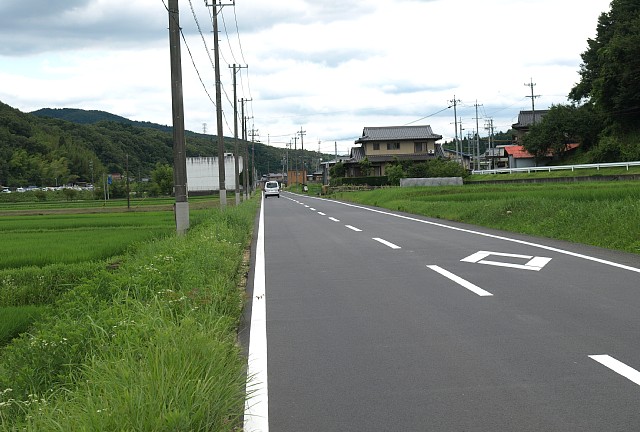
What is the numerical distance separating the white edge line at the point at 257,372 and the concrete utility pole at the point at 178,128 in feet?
22.6

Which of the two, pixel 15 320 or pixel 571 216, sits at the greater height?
pixel 571 216

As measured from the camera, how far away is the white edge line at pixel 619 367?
4.29m

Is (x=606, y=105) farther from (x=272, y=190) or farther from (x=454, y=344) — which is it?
(x=454, y=344)

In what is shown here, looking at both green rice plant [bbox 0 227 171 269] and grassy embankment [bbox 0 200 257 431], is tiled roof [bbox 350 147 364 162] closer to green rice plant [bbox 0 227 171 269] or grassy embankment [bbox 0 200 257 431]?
green rice plant [bbox 0 227 171 269]

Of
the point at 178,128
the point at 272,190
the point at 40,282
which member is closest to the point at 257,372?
the point at 40,282

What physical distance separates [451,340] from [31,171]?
9745cm

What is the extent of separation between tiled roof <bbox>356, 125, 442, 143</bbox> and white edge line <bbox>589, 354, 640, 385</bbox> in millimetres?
71083

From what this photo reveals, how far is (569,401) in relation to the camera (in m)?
3.90

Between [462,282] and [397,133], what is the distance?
69422 mm

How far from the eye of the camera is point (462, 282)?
8266 millimetres

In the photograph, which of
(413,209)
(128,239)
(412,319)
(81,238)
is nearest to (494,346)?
(412,319)

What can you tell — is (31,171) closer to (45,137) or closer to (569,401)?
(45,137)

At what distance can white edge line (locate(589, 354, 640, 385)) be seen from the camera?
429cm

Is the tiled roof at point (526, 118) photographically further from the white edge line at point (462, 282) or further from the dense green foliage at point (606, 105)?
the white edge line at point (462, 282)
